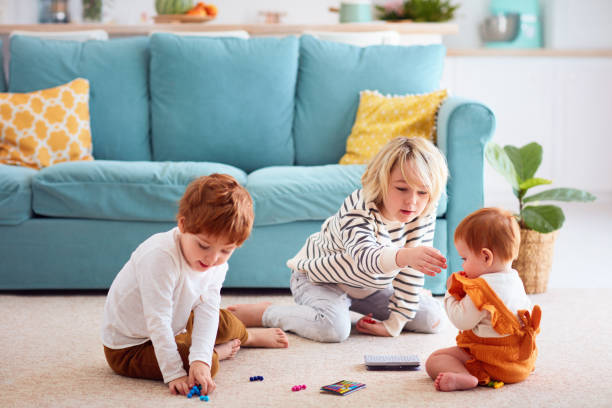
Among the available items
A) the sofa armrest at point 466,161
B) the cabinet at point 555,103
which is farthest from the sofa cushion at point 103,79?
the cabinet at point 555,103

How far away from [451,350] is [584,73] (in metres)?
3.62

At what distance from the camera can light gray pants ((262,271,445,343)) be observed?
76.7 inches

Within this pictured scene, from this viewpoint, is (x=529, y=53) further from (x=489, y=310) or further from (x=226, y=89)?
(x=489, y=310)

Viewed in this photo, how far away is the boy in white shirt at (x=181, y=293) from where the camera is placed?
1.48m

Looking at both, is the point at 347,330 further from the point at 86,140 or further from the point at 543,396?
the point at 86,140

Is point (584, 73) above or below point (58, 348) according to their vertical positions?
above

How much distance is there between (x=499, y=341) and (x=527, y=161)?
45.7 inches

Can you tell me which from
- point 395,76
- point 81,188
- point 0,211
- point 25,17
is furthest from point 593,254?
point 25,17

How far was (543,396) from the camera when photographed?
1518mm

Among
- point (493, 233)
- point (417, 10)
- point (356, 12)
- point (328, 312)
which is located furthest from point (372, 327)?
point (417, 10)

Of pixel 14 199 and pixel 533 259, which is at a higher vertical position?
pixel 14 199

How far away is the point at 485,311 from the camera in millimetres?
1550

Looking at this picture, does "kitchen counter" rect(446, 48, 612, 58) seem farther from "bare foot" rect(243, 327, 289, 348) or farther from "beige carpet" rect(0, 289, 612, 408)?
"bare foot" rect(243, 327, 289, 348)

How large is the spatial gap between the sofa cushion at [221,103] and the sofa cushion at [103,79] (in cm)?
7
